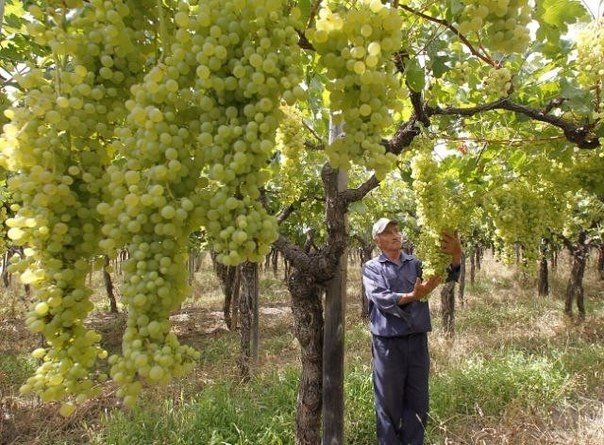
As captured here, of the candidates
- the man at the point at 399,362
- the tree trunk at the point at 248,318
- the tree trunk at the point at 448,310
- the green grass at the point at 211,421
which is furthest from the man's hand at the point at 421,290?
the tree trunk at the point at 448,310

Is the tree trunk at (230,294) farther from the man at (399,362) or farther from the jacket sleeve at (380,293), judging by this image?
the man at (399,362)

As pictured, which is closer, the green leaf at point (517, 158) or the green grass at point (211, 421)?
the green leaf at point (517, 158)

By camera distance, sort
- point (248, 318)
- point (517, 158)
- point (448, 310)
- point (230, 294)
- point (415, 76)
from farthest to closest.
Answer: point (230, 294), point (448, 310), point (248, 318), point (517, 158), point (415, 76)

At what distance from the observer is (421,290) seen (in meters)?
3.82

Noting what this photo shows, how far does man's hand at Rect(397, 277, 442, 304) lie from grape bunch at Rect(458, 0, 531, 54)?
96.4 inches

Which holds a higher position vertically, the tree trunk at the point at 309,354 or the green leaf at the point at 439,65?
the green leaf at the point at 439,65

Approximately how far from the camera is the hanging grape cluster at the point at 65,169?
823 millimetres

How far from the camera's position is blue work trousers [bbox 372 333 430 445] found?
4230 mm

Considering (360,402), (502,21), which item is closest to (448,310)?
(360,402)

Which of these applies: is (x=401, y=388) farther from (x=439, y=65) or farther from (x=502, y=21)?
(x=502, y=21)

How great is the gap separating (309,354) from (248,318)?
181 inches

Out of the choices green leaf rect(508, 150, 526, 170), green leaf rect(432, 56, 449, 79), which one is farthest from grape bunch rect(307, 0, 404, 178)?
green leaf rect(508, 150, 526, 170)

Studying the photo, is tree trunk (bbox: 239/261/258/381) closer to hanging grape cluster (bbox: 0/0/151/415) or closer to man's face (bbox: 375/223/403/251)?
man's face (bbox: 375/223/403/251)

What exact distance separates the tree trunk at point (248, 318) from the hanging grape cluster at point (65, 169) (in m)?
6.54
